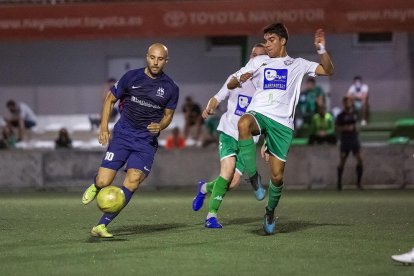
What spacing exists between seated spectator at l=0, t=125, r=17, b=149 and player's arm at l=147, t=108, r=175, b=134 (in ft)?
47.5

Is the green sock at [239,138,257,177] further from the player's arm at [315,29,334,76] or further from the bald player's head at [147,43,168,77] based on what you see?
the bald player's head at [147,43,168,77]

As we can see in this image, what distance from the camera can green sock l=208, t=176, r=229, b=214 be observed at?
1284cm

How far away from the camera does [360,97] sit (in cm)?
2983

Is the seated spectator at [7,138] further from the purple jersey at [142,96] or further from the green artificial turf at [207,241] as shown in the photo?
the purple jersey at [142,96]

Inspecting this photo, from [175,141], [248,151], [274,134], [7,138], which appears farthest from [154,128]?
[7,138]

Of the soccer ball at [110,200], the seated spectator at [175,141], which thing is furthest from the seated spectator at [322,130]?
the soccer ball at [110,200]

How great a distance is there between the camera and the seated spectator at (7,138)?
26031 mm

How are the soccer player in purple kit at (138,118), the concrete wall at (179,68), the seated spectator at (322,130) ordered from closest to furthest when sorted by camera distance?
the soccer player in purple kit at (138,118)
the seated spectator at (322,130)
the concrete wall at (179,68)

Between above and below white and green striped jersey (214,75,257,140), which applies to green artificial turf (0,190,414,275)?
below

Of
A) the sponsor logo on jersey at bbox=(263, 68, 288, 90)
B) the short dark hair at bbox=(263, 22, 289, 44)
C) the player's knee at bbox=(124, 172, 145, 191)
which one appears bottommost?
the player's knee at bbox=(124, 172, 145, 191)

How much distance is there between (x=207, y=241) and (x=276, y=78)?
2.06 meters

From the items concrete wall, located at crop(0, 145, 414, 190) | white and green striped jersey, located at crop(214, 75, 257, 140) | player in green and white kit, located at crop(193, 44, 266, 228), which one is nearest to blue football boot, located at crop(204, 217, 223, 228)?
player in green and white kit, located at crop(193, 44, 266, 228)

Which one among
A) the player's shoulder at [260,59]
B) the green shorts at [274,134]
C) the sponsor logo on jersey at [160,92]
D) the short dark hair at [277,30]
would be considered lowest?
the green shorts at [274,134]

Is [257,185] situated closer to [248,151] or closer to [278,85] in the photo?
[248,151]
